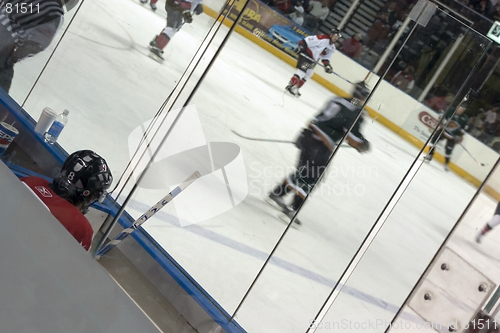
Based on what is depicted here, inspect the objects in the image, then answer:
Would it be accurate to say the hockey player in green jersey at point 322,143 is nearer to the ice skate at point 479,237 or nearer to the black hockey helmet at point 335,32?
the black hockey helmet at point 335,32

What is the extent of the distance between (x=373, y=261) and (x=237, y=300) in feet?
2.19

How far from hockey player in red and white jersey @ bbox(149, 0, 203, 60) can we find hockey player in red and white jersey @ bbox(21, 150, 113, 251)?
1.02 m

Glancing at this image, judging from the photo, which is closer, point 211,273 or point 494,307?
point 494,307

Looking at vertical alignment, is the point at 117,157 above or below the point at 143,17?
below

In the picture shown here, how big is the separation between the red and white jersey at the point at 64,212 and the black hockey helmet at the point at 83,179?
5.6 inches

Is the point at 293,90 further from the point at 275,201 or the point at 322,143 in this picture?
the point at 275,201

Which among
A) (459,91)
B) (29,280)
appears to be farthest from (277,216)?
(29,280)

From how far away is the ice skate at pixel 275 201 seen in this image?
2.40 m

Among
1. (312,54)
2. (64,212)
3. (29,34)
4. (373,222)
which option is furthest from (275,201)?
(29,34)

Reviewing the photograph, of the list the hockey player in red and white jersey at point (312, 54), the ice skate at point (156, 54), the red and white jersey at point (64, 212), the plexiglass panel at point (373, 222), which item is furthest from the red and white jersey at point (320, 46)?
the red and white jersey at point (64, 212)

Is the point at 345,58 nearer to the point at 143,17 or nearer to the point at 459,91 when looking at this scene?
the point at 459,91

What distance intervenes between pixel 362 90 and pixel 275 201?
0.68 m

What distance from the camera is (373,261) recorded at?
7.12ft

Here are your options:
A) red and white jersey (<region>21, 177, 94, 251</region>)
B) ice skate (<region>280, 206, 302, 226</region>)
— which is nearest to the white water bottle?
red and white jersey (<region>21, 177, 94, 251</region>)
